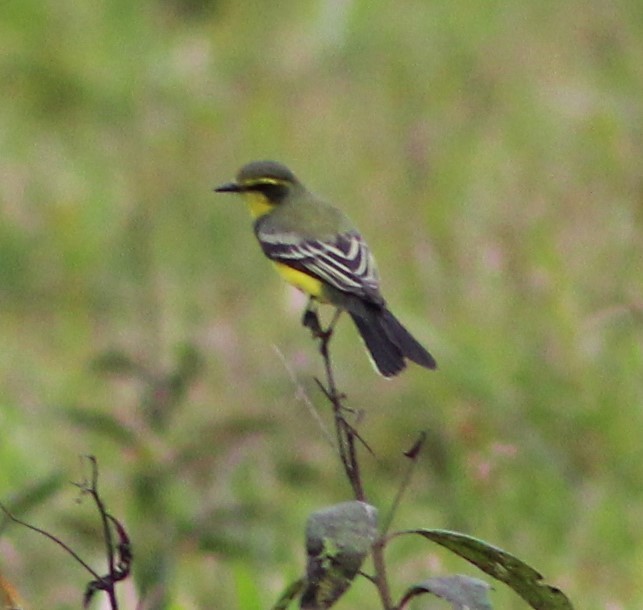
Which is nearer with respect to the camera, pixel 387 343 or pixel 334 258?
pixel 387 343

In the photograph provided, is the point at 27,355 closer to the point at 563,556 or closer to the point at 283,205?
the point at 283,205

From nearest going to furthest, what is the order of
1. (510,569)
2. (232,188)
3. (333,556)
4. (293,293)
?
1. (333,556)
2. (510,569)
3. (232,188)
4. (293,293)

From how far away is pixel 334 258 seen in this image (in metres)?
3.76

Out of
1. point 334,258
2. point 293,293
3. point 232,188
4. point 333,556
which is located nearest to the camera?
point 333,556

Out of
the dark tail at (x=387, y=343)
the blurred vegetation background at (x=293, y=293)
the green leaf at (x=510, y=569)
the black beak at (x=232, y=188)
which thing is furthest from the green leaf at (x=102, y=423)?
the green leaf at (x=510, y=569)

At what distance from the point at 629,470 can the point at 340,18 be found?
147 inches

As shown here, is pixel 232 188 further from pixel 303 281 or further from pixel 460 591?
pixel 460 591

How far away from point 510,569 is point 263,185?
256 centimetres

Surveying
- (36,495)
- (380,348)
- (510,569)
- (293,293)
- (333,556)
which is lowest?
(333,556)

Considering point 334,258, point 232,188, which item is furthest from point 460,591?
point 232,188

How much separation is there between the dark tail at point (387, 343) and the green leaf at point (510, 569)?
1020 millimetres

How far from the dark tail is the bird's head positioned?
0.85 meters

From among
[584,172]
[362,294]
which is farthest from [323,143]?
[362,294]

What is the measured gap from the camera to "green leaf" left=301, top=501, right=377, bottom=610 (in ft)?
6.06
